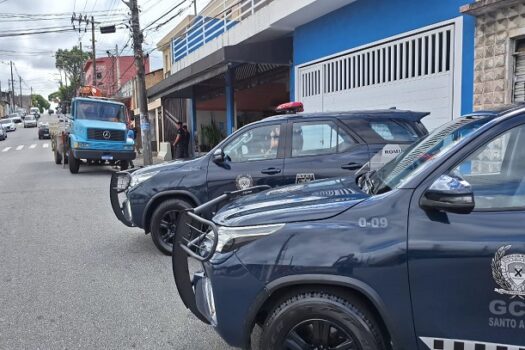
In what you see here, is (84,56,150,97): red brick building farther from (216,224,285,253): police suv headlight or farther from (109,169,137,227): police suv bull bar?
→ (216,224,285,253): police suv headlight

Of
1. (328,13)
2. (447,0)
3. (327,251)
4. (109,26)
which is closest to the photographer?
(327,251)

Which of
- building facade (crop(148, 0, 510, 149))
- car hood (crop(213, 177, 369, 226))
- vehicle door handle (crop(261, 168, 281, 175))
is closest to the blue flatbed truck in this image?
building facade (crop(148, 0, 510, 149))

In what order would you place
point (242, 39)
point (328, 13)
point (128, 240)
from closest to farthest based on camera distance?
point (128, 240) < point (328, 13) < point (242, 39)

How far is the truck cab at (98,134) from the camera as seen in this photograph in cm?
1662

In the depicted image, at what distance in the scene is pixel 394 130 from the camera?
574cm

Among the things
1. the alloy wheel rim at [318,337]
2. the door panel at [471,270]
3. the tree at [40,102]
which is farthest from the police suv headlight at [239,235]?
the tree at [40,102]

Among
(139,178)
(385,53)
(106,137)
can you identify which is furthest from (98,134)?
(139,178)

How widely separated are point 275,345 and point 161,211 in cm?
369

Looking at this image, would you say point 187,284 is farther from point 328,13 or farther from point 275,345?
point 328,13

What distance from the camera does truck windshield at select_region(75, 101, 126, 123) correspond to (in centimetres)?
1750

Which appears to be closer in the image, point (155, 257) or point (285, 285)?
point (285, 285)

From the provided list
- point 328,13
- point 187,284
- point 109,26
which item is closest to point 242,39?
point 328,13

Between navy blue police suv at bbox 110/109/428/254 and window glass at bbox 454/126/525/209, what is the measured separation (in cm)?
278

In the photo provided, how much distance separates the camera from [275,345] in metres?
2.70
